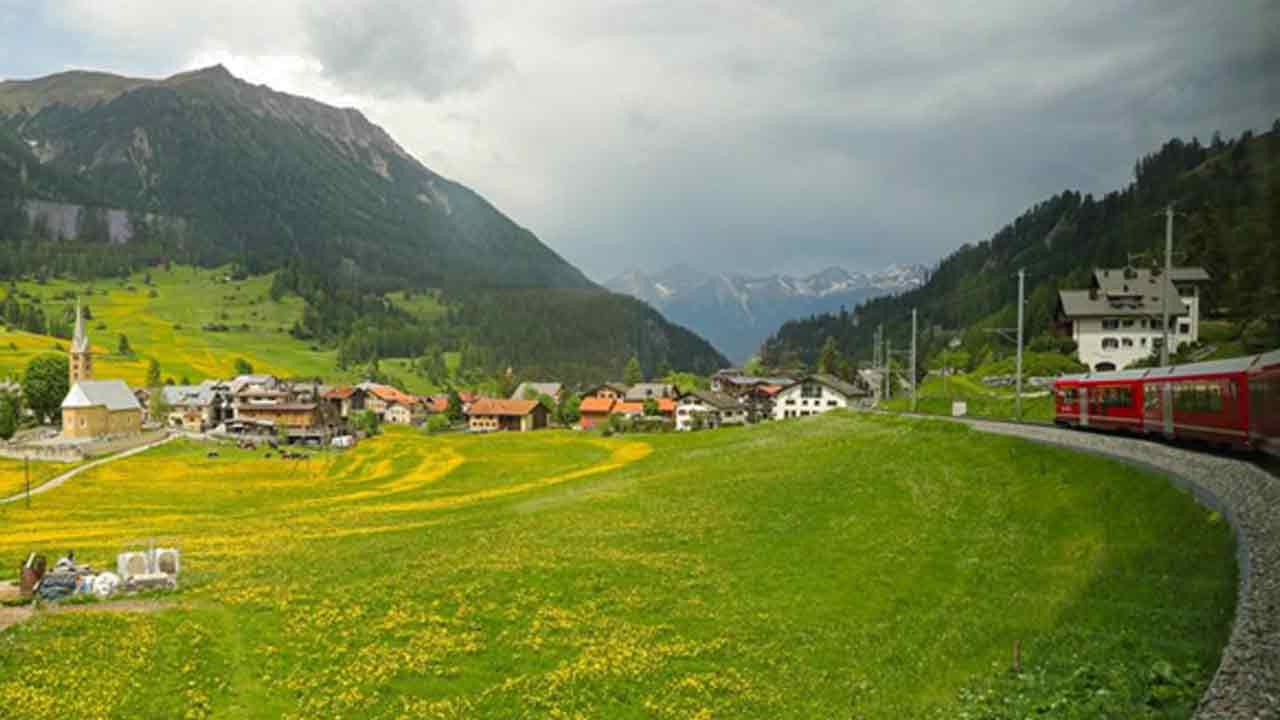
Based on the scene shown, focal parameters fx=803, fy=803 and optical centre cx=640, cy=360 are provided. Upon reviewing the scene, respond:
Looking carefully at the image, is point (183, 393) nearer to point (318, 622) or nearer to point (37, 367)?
point (37, 367)

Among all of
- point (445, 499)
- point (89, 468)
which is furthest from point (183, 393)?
point (445, 499)

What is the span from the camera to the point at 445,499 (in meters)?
59.3

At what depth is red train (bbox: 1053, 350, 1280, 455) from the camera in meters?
25.8

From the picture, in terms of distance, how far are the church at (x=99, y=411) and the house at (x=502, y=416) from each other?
2428 inches

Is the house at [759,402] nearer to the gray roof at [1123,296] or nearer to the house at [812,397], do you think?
the house at [812,397]

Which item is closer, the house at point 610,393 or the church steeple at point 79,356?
the church steeple at point 79,356

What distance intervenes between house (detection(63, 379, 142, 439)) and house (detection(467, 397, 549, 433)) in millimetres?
63028

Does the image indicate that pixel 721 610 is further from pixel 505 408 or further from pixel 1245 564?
pixel 505 408

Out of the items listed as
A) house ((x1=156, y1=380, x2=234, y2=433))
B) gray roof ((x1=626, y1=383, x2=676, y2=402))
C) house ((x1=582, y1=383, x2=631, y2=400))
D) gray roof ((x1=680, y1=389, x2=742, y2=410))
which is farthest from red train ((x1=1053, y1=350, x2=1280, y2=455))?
house ((x1=156, y1=380, x2=234, y2=433))

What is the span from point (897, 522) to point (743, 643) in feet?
41.2

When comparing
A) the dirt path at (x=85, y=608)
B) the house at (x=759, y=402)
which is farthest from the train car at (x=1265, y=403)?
the house at (x=759, y=402)

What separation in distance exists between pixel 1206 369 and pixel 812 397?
120541 mm

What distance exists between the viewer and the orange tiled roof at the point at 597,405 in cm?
17402

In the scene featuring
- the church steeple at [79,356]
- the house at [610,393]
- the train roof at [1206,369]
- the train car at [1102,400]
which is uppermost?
the church steeple at [79,356]
